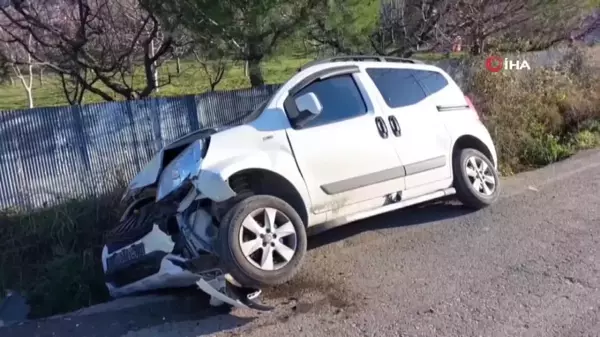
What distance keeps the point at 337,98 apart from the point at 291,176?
974mm

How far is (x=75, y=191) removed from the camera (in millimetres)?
8797

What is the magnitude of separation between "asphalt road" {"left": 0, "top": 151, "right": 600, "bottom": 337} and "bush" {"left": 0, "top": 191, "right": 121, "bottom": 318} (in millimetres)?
1130

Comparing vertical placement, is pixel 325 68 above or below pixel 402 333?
above

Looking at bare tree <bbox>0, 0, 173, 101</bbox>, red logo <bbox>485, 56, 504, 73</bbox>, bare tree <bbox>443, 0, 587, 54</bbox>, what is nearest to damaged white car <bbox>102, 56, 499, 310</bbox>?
red logo <bbox>485, 56, 504, 73</bbox>

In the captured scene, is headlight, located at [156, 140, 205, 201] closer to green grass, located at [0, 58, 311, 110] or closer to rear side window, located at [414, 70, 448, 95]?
rear side window, located at [414, 70, 448, 95]

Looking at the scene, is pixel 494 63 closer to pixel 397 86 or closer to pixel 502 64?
pixel 502 64

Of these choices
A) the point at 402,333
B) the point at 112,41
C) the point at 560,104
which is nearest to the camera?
the point at 402,333

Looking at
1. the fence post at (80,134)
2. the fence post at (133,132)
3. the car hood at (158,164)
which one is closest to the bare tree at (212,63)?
the fence post at (133,132)

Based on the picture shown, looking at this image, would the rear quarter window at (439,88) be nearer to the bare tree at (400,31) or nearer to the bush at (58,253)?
the bush at (58,253)

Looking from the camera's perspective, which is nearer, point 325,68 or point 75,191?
point 325,68

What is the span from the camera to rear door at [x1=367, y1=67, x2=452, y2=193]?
19.2ft

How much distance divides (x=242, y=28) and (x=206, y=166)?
4.75m

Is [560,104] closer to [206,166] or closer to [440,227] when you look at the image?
[440,227]

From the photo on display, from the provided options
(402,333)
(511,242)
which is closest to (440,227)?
(511,242)
